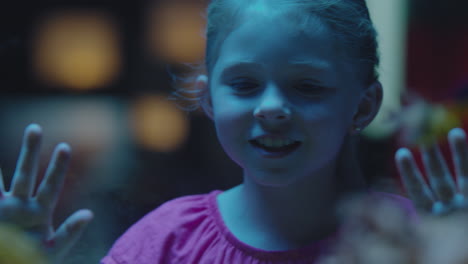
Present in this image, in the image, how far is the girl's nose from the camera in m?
0.56

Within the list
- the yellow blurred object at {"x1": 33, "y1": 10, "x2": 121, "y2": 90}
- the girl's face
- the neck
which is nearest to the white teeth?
the girl's face

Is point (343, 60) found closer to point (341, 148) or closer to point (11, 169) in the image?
point (341, 148)

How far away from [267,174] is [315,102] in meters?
0.11

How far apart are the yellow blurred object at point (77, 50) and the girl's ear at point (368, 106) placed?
0.33 meters

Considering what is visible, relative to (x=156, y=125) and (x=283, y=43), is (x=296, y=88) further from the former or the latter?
(x=156, y=125)

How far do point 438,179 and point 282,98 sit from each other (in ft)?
0.66

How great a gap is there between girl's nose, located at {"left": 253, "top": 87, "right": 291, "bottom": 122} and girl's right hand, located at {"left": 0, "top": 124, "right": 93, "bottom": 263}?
26cm

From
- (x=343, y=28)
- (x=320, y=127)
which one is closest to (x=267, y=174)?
(x=320, y=127)

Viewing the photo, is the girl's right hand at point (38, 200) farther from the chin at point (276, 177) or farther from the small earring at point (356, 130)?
the small earring at point (356, 130)

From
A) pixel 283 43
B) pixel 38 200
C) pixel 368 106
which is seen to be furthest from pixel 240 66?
pixel 38 200

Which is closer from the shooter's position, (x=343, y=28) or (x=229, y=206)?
(x=343, y=28)

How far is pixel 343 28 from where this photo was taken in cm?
61

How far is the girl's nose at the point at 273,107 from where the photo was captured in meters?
0.56

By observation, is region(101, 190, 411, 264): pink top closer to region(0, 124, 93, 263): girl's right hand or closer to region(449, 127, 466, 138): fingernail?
region(0, 124, 93, 263): girl's right hand
